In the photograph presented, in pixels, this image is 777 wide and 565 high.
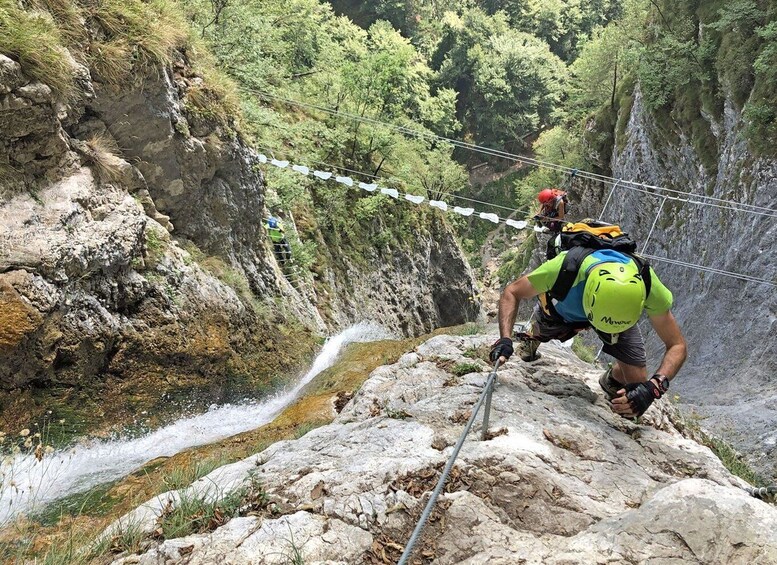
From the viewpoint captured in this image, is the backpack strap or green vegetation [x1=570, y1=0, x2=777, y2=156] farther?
green vegetation [x1=570, y1=0, x2=777, y2=156]

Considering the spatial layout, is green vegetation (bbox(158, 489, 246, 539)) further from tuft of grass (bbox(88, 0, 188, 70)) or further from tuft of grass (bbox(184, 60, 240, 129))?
tuft of grass (bbox(184, 60, 240, 129))

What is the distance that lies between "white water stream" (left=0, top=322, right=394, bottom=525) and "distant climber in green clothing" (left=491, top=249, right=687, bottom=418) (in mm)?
3627

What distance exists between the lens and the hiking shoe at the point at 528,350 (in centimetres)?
488

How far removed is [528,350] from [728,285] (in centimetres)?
629

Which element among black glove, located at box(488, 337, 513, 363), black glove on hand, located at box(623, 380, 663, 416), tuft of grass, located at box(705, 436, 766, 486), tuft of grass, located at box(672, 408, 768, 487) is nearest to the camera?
black glove on hand, located at box(623, 380, 663, 416)

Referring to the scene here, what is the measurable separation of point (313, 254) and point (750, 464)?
11.5 metres

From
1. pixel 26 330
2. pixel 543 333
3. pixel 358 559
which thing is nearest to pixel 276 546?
pixel 358 559

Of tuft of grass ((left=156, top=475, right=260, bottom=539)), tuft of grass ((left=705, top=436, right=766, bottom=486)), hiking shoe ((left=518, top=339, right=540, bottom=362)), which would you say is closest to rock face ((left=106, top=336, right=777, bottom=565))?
tuft of grass ((left=156, top=475, right=260, bottom=539))

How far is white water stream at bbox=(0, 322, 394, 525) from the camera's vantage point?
400cm

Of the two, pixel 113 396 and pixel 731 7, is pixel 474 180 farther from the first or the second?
pixel 113 396

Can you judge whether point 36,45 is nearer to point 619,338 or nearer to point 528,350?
point 528,350

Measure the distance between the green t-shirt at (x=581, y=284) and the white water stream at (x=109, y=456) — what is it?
3.66 metres

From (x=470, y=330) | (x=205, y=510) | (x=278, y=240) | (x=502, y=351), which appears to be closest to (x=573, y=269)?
(x=502, y=351)

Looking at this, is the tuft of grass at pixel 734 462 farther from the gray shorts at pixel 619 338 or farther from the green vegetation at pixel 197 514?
the green vegetation at pixel 197 514
